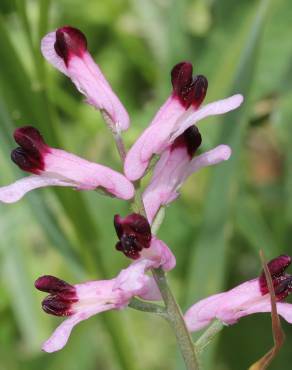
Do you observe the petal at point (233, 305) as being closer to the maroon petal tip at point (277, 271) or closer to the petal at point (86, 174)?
the maroon petal tip at point (277, 271)

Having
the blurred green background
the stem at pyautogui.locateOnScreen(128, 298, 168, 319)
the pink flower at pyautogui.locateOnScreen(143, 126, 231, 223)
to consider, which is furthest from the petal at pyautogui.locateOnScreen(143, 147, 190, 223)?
the blurred green background

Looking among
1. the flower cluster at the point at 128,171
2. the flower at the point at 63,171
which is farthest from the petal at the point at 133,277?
the flower at the point at 63,171

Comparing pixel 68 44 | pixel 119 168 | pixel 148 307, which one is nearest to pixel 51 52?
pixel 68 44

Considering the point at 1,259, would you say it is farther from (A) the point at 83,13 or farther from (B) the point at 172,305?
(B) the point at 172,305

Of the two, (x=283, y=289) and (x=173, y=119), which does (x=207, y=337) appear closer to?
(x=283, y=289)

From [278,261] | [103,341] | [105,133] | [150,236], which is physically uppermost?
[105,133]

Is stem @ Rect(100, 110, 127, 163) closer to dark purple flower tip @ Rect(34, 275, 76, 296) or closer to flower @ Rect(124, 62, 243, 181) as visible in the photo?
flower @ Rect(124, 62, 243, 181)

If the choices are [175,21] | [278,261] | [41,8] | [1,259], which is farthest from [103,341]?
[278,261]
